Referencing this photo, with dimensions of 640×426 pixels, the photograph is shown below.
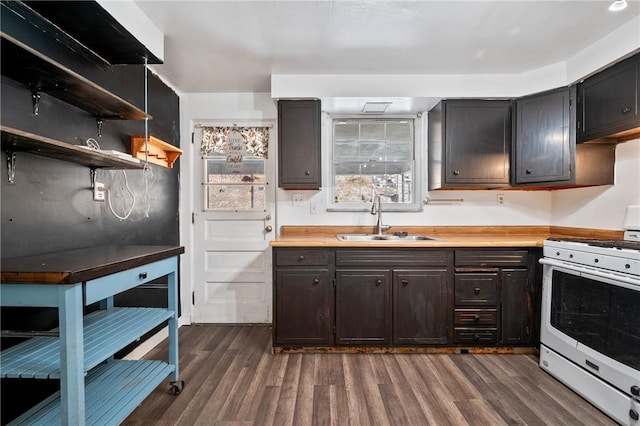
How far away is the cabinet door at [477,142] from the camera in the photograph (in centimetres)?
254

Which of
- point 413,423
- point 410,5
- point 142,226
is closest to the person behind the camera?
point 413,423

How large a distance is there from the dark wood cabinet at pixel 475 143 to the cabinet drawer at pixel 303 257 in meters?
1.29

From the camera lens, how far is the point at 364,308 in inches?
90.8

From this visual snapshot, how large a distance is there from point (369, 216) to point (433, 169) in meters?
0.77

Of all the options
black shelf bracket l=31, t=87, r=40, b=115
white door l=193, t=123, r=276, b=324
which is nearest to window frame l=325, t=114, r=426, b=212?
white door l=193, t=123, r=276, b=324

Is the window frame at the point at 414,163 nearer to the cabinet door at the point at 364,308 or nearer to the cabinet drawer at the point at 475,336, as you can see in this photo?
the cabinet door at the point at 364,308

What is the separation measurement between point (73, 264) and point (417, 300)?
7.18ft

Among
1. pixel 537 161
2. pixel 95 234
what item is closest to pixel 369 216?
pixel 537 161

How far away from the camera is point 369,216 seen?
9.50 ft

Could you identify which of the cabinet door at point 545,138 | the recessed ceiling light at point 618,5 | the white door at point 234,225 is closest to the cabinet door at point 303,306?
the white door at point 234,225

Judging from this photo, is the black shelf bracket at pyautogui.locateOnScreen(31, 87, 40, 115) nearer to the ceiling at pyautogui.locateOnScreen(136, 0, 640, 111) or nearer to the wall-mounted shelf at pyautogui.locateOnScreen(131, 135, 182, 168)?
the wall-mounted shelf at pyautogui.locateOnScreen(131, 135, 182, 168)

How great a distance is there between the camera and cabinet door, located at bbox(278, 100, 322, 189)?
257 cm

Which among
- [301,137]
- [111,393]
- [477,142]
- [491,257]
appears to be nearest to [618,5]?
[477,142]

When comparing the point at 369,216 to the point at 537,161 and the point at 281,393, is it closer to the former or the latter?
the point at 537,161
